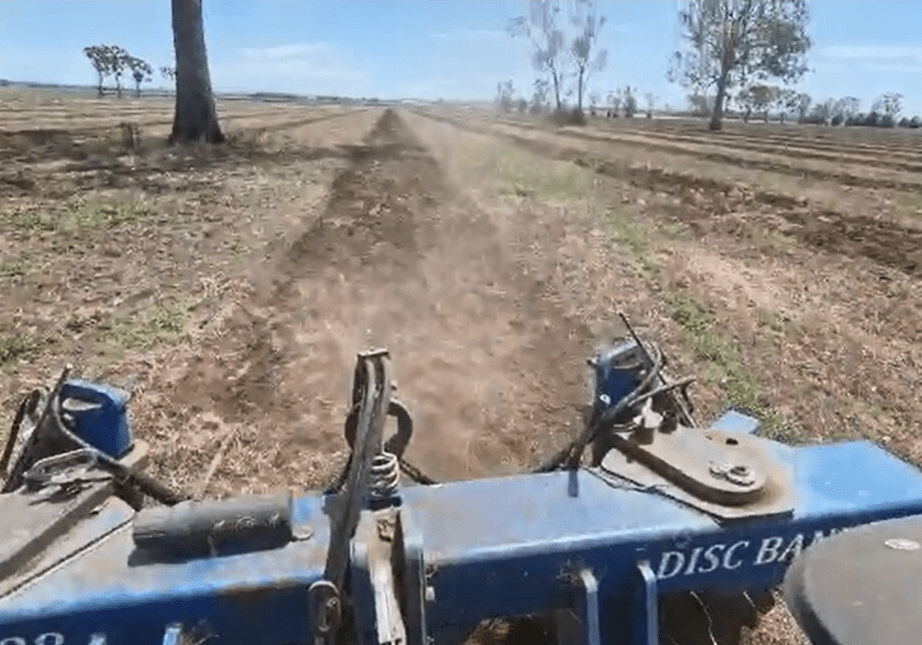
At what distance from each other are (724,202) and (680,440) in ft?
37.4

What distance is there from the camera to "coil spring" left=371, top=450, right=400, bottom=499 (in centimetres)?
198

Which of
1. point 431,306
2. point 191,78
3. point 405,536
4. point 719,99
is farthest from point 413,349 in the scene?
point 719,99

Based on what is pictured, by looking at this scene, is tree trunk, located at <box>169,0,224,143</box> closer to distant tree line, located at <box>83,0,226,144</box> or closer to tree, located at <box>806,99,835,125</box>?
distant tree line, located at <box>83,0,226,144</box>

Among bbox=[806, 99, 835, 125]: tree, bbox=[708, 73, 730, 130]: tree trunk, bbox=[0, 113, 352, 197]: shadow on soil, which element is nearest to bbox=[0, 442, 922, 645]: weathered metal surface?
bbox=[0, 113, 352, 197]: shadow on soil

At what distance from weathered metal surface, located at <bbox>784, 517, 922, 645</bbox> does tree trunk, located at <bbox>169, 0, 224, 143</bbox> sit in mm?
17886

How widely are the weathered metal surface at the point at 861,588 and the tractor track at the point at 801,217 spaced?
25.2 ft

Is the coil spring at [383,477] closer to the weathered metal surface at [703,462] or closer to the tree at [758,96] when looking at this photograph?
the weathered metal surface at [703,462]

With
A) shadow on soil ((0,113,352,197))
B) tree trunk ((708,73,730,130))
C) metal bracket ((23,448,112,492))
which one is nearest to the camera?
metal bracket ((23,448,112,492))

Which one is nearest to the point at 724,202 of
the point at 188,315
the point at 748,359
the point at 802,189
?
the point at 802,189

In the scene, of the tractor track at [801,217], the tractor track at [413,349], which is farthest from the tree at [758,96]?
the tractor track at [413,349]

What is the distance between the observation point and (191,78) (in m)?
17.5

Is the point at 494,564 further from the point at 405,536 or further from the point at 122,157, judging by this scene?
the point at 122,157

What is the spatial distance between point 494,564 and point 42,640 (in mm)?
904

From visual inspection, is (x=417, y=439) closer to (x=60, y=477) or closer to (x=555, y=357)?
(x=555, y=357)
